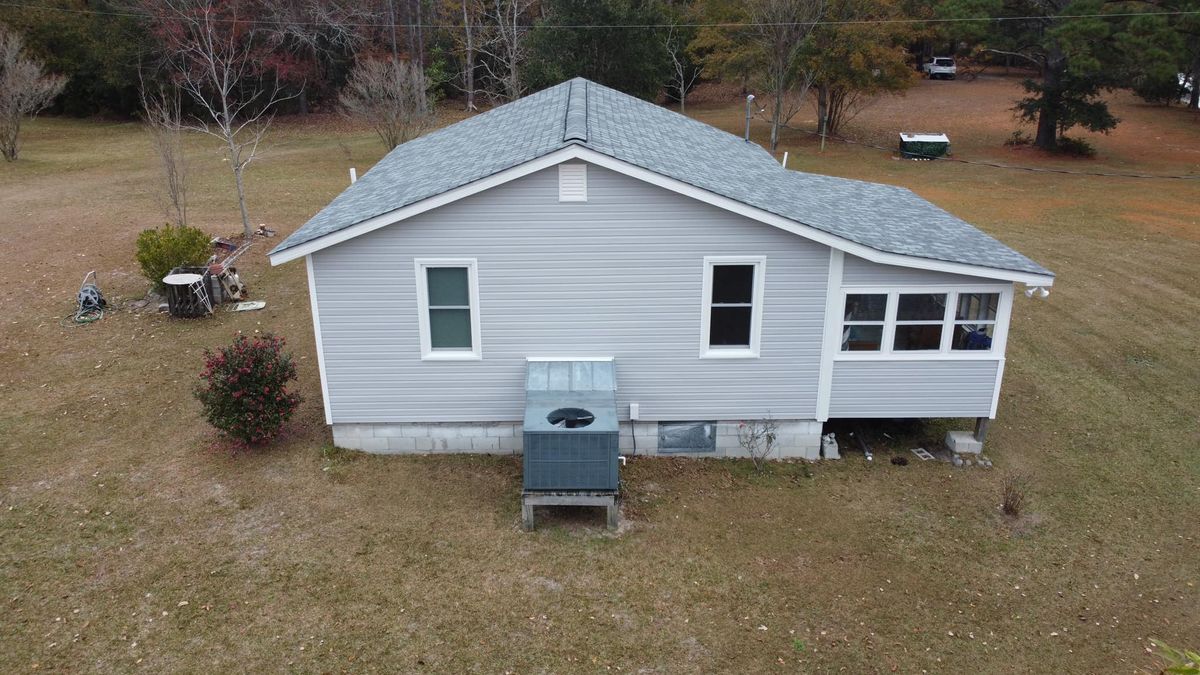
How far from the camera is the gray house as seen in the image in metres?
10.4

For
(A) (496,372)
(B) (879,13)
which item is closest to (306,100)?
(B) (879,13)

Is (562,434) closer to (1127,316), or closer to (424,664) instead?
(424,664)

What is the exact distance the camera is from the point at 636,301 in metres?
10.9

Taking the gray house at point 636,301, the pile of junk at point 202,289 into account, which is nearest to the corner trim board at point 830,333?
the gray house at point 636,301

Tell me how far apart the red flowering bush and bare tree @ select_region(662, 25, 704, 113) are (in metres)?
33.2

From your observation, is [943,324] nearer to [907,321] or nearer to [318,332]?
[907,321]

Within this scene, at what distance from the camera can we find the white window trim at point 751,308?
35.1ft

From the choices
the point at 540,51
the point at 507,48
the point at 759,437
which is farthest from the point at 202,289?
the point at 507,48

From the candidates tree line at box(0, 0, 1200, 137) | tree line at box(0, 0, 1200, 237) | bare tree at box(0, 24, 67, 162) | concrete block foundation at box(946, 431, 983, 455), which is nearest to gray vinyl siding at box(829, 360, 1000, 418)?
concrete block foundation at box(946, 431, 983, 455)

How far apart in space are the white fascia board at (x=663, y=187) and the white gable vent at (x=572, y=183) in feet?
0.53

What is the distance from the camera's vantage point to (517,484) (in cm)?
1082

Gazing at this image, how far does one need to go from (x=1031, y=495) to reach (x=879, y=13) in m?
32.0

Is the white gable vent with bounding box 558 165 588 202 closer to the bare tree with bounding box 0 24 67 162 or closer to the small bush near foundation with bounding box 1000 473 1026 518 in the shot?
the small bush near foundation with bounding box 1000 473 1026 518

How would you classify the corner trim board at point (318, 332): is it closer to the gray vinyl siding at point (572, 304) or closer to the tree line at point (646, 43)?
the gray vinyl siding at point (572, 304)
